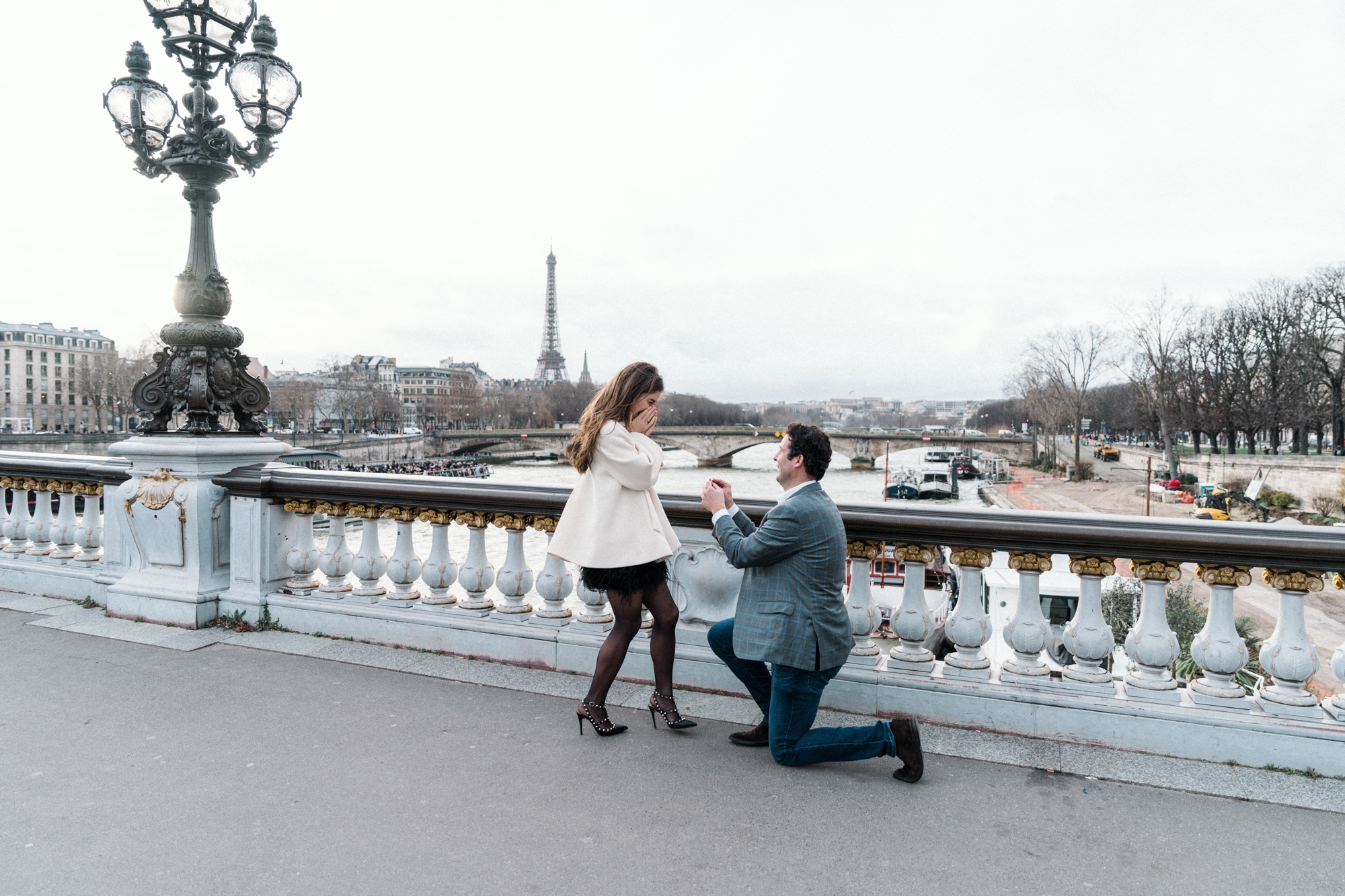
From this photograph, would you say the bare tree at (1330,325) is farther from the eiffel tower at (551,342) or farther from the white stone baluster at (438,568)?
the eiffel tower at (551,342)

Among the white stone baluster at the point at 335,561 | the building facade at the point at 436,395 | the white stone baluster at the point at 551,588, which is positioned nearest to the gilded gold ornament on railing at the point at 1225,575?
the white stone baluster at the point at 551,588

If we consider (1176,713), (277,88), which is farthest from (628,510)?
(277,88)

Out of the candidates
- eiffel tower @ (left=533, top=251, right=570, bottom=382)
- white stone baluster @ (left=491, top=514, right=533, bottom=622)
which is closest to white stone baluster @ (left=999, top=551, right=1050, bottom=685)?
white stone baluster @ (left=491, top=514, right=533, bottom=622)

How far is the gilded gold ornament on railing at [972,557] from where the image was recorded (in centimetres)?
320

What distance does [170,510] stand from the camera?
465cm

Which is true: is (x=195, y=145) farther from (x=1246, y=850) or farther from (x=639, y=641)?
(x=1246, y=850)

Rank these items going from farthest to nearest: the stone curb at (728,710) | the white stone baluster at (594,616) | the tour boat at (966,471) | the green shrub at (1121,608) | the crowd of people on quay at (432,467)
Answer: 1. the tour boat at (966,471)
2. the crowd of people on quay at (432,467)
3. the green shrub at (1121,608)
4. the white stone baluster at (594,616)
5. the stone curb at (728,710)

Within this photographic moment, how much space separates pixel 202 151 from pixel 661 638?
4201mm

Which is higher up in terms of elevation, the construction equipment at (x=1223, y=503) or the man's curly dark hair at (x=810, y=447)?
the man's curly dark hair at (x=810, y=447)

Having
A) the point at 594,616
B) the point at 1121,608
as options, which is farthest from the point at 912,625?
the point at 1121,608

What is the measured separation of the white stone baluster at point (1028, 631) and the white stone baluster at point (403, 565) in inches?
117

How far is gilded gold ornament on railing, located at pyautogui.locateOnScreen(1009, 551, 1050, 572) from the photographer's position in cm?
311

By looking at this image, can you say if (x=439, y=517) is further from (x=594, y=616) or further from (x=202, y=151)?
(x=202, y=151)

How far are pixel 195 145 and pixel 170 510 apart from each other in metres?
2.26
